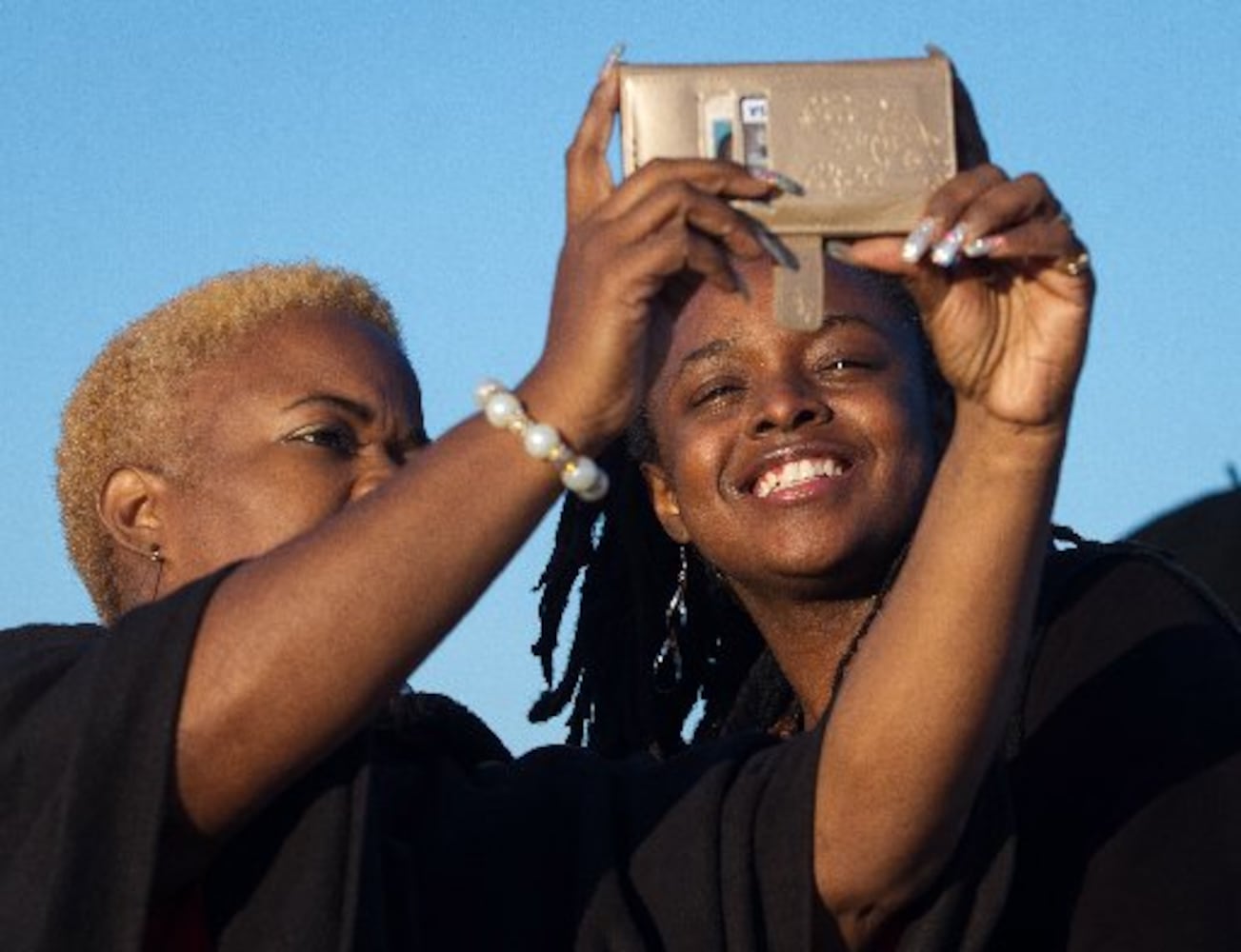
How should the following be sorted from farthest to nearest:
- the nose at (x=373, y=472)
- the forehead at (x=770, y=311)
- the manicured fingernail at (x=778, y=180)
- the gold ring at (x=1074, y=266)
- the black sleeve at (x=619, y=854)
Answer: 1. the forehead at (x=770, y=311)
2. the nose at (x=373, y=472)
3. the black sleeve at (x=619, y=854)
4. the gold ring at (x=1074, y=266)
5. the manicured fingernail at (x=778, y=180)

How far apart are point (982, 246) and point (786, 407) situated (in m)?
1.47

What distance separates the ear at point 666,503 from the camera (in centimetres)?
566

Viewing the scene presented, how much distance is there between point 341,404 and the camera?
4.50 m

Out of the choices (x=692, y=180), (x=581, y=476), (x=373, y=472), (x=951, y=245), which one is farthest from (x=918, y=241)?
(x=373, y=472)

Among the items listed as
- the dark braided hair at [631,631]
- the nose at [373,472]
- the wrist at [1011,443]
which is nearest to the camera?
the wrist at [1011,443]

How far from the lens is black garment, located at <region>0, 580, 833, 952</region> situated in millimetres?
3564

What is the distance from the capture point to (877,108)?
3691 millimetres

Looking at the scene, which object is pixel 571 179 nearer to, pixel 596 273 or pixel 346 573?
pixel 596 273

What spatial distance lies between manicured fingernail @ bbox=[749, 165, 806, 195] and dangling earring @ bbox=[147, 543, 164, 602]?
134 cm

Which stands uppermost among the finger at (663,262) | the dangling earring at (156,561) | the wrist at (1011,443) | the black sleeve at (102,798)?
the dangling earring at (156,561)

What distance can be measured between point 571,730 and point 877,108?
2.65 metres

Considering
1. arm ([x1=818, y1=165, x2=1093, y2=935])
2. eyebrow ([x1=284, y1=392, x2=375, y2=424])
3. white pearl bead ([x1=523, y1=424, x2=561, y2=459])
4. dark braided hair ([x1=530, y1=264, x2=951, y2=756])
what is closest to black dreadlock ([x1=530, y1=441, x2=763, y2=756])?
dark braided hair ([x1=530, y1=264, x2=951, y2=756])

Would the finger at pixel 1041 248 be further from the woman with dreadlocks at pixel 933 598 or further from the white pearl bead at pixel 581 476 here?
the white pearl bead at pixel 581 476

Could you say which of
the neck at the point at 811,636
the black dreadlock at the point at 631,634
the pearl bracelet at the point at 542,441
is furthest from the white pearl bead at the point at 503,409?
the black dreadlock at the point at 631,634
